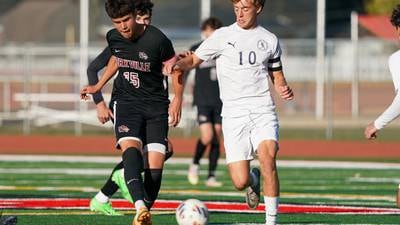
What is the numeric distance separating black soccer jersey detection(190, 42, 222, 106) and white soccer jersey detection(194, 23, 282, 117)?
6.55 m

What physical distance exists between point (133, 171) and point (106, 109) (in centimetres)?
112

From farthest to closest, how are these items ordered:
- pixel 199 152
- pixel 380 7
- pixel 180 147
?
pixel 380 7 → pixel 180 147 → pixel 199 152

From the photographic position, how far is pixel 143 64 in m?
11.1

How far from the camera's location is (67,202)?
13484mm

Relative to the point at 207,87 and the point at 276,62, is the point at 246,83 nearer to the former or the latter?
the point at 276,62

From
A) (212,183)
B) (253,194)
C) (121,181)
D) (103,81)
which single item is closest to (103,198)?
(121,181)

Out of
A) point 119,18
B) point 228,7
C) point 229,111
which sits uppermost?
point 228,7

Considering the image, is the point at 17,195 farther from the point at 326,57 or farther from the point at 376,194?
the point at 326,57

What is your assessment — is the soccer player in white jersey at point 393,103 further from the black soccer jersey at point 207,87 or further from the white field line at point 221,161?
the white field line at point 221,161

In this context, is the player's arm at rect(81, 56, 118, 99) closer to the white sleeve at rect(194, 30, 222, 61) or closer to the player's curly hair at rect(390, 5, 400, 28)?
the white sleeve at rect(194, 30, 222, 61)

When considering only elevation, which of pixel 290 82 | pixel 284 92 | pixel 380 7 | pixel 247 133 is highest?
pixel 380 7

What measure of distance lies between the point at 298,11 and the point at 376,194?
38212 mm

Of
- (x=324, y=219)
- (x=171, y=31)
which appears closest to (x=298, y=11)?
(x=171, y=31)

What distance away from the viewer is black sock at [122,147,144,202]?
10.7m
